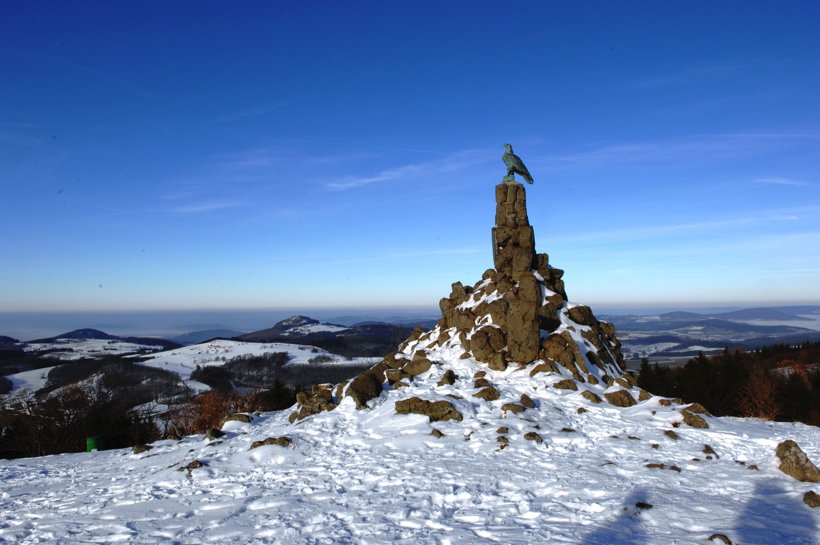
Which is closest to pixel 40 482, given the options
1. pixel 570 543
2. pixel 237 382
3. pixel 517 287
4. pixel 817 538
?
pixel 570 543

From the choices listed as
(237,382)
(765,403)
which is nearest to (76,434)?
(765,403)

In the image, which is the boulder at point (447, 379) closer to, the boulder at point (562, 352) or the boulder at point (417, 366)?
the boulder at point (417, 366)

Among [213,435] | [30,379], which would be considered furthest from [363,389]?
[30,379]

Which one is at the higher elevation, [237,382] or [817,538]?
[817,538]

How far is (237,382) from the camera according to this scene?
16962cm

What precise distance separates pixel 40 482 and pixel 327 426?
10.3m

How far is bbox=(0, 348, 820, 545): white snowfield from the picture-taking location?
10.9 meters

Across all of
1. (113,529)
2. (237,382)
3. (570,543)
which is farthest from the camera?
(237,382)

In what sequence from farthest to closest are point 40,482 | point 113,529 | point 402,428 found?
point 402,428 → point 40,482 → point 113,529

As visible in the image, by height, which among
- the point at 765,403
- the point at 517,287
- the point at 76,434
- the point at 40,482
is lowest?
the point at 765,403

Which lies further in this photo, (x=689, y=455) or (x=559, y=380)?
(x=559, y=380)

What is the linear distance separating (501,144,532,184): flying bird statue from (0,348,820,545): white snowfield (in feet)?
57.8

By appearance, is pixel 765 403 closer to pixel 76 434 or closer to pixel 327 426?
pixel 327 426

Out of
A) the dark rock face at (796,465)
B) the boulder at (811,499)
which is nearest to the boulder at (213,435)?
the boulder at (811,499)
